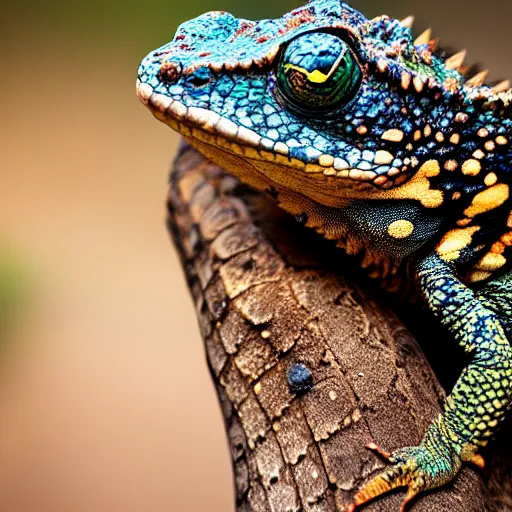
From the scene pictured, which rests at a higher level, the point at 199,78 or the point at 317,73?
the point at 199,78

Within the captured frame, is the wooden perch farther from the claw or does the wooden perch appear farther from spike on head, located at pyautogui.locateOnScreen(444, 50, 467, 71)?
spike on head, located at pyautogui.locateOnScreen(444, 50, 467, 71)

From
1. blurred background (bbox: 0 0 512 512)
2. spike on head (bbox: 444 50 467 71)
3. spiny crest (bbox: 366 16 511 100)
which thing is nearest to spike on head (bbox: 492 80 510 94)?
spiny crest (bbox: 366 16 511 100)

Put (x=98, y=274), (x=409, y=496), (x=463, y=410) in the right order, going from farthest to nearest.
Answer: (x=98, y=274)
(x=463, y=410)
(x=409, y=496)

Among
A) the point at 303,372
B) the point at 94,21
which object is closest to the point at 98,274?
the point at 94,21

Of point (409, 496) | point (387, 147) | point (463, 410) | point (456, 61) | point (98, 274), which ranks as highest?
point (98, 274)

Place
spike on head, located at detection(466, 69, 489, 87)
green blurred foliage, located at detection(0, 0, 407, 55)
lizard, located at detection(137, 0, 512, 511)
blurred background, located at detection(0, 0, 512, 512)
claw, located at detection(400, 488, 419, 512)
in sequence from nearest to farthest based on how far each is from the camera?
claw, located at detection(400, 488, 419, 512) → lizard, located at detection(137, 0, 512, 511) → spike on head, located at detection(466, 69, 489, 87) → blurred background, located at detection(0, 0, 512, 512) → green blurred foliage, located at detection(0, 0, 407, 55)

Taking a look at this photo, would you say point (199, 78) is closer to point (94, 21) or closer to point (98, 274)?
point (94, 21)

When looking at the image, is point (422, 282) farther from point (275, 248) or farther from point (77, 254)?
point (77, 254)
